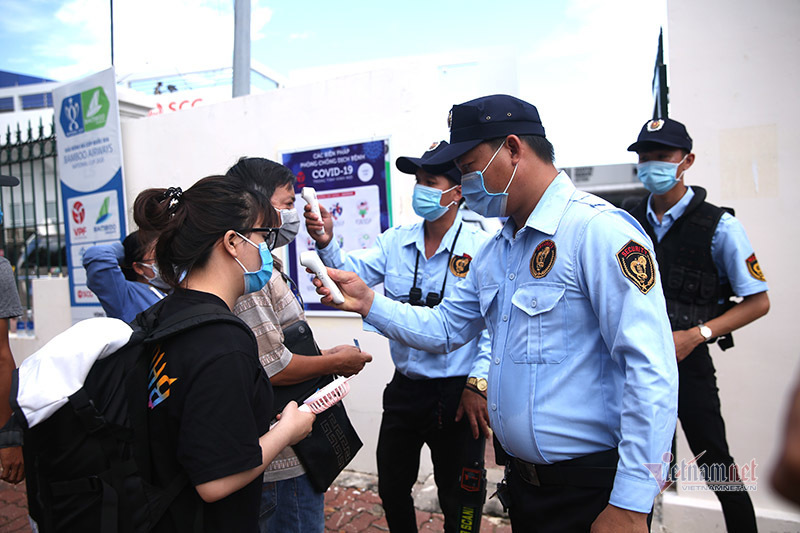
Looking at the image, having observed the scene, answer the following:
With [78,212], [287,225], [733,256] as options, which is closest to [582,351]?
[287,225]

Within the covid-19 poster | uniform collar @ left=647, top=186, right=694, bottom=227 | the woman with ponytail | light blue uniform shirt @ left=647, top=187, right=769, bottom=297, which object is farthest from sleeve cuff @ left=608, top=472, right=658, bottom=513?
the covid-19 poster

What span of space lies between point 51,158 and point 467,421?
5.92 meters

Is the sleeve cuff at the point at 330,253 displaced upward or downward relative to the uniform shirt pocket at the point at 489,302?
upward

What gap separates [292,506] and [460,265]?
1.39 metres

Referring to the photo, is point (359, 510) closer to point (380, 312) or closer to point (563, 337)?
point (380, 312)

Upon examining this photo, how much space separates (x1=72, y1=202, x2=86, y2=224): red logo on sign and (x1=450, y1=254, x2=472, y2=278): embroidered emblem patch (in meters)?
4.62

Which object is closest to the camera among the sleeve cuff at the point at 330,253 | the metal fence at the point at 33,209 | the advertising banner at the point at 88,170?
the sleeve cuff at the point at 330,253

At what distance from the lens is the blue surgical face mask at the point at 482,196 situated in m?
1.80

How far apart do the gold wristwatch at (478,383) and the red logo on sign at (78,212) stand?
493 centimetres

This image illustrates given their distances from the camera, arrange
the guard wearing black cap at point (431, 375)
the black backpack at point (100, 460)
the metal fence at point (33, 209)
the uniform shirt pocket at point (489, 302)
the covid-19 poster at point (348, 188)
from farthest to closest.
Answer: the metal fence at point (33, 209) < the covid-19 poster at point (348, 188) < the guard wearing black cap at point (431, 375) < the uniform shirt pocket at point (489, 302) < the black backpack at point (100, 460)

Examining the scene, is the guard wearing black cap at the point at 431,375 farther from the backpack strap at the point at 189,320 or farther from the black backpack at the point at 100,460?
the black backpack at the point at 100,460

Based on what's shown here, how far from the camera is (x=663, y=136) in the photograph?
276cm

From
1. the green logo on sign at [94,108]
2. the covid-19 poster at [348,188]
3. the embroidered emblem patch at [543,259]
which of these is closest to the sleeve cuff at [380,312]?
Result: the embroidered emblem patch at [543,259]

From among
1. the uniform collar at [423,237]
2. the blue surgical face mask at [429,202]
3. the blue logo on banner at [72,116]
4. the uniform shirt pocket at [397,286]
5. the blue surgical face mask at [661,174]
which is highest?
the blue logo on banner at [72,116]
